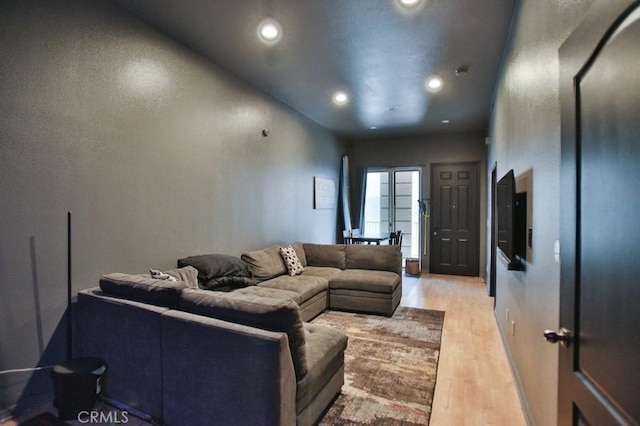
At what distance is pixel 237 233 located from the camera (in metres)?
4.22

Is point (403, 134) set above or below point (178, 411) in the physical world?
above

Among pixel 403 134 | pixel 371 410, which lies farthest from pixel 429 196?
pixel 371 410

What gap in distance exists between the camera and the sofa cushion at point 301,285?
3.82 m

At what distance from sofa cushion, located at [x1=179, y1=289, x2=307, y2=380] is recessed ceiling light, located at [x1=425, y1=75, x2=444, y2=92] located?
356 centimetres

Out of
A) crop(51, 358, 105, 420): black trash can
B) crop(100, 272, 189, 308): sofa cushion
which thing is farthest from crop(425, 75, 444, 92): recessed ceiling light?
crop(51, 358, 105, 420): black trash can

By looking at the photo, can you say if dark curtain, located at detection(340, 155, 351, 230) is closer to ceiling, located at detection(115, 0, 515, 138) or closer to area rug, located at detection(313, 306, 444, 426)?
ceiling, located at detection(115, 0, 515, 138)

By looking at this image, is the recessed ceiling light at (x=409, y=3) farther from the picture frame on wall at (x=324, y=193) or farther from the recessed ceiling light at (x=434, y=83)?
the picture frame on wall at (x=324, y=193)

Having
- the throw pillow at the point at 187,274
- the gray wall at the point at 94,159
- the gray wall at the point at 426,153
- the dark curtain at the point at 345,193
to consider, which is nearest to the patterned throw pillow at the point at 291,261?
the gray wall at the point at 94,159

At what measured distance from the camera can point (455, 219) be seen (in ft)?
23.5

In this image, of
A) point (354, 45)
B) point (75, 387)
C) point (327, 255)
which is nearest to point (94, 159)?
point (75, 387)

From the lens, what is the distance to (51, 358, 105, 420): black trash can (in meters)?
2.05

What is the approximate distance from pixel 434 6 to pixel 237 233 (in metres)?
3.14

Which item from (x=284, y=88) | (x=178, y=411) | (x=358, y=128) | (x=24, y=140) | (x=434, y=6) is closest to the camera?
(x=178, y=411)

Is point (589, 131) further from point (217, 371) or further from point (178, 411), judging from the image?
point (178, 411)
